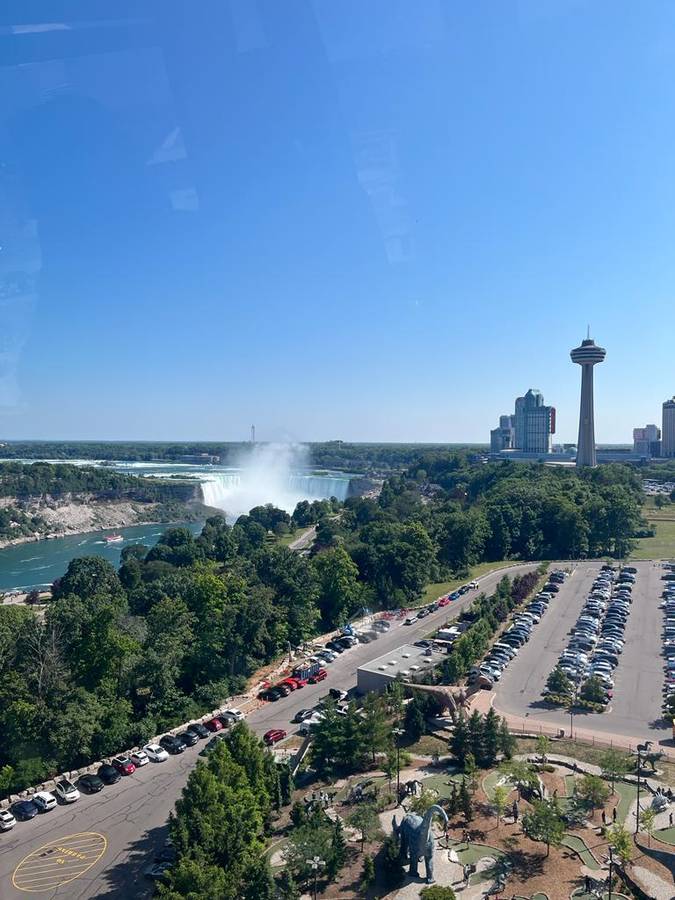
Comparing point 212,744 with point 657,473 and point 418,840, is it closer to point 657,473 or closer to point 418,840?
point 418,840

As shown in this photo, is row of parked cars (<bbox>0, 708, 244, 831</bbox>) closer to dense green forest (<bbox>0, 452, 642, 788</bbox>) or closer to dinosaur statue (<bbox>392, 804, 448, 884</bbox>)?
dense green forest (<bbox>0, 452, 642, 788</bbox>)

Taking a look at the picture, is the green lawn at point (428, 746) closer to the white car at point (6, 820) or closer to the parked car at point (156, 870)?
the parked car at point (156, 870)

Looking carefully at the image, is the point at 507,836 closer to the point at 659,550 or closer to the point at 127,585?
the point at 127,585

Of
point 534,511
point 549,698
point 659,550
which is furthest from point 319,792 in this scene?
point 659,550

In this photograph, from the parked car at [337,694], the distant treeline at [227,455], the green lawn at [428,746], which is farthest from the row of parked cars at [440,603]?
the distant treeline at [227,455]

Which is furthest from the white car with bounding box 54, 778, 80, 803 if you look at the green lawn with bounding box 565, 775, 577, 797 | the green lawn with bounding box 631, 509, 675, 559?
the green lawn with bounding box 631, 509, 675, 559

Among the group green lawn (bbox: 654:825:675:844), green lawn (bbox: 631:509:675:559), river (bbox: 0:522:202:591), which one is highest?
green lawn (bbox: 631:509:675:559)

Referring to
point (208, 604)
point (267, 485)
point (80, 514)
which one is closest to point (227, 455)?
point (267, 485)
